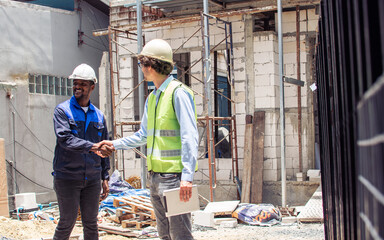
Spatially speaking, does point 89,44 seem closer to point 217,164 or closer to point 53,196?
point 53,196

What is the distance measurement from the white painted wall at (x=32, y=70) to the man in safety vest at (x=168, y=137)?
9.28m

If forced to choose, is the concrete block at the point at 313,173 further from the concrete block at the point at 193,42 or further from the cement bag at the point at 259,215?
the concrete block at the point at 193,42

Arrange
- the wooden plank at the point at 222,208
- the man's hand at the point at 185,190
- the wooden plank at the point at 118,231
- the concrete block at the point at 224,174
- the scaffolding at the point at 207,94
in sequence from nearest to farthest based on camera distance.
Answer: the man's hand at the point at 185,190, the wooden plank at the point at 118,231, the wooden plank at the point at 222,208, the scaffolding at the point at 207,94, the concrete block at the point at 224,174

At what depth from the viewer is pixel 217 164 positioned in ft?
36.7

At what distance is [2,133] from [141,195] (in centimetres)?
469

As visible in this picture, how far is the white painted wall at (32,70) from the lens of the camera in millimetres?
12258

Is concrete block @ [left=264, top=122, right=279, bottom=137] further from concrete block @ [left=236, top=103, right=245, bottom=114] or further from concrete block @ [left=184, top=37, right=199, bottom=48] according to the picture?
concrete block @ [left=184, top=37, right=199, bottom=48]

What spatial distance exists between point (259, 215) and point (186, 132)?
5.11m

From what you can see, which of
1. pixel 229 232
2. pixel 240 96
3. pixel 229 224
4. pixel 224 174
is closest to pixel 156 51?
pixel 229 232

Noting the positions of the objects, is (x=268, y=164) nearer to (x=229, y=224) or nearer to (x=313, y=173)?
(x=313, y=173)

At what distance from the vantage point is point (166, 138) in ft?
12.3

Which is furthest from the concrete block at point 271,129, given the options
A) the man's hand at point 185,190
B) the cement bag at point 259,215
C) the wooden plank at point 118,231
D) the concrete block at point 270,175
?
the man's hand at point 185,190

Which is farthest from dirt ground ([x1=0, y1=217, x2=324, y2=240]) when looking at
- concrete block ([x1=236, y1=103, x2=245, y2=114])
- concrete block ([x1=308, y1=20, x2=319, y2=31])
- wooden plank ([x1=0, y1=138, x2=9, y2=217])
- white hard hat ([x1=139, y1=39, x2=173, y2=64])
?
concrete block ([x1=308, y1=20, x2=319, y2=31])

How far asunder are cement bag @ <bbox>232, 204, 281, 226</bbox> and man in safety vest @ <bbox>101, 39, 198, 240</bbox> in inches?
186
